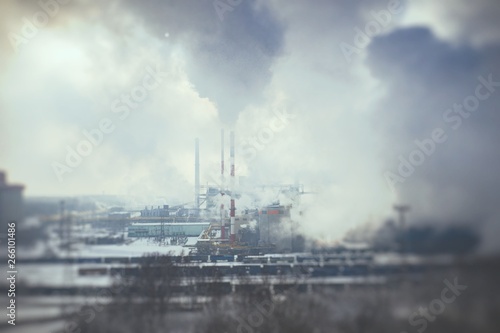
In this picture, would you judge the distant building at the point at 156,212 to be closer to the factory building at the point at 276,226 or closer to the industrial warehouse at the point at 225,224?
Answer: the industrial warehouse at the point at 225,224

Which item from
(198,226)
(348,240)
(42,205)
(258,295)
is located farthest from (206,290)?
(198,226)

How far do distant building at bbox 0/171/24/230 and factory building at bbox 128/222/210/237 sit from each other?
1002cm

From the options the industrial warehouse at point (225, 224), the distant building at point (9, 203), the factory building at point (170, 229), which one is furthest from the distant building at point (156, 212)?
the distant building at point (9, 203)

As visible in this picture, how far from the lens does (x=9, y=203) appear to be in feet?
20.6

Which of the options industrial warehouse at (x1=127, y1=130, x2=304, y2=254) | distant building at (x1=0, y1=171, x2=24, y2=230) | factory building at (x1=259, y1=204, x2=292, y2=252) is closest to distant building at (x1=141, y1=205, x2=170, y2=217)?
industrial warehouse at (x1=127, y1=130, x2=304, y2=254)

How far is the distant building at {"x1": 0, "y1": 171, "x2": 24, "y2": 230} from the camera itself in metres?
6.15

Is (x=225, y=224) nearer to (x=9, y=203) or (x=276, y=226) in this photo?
(x=276, y=226)

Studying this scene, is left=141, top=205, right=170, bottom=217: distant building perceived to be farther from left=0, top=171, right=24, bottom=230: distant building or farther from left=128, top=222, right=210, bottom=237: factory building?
left=0, top=171, right=24, bottom=230: distant building

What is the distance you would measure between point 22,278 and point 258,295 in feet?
14.6

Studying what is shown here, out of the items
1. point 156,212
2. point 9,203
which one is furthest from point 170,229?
point 9,203

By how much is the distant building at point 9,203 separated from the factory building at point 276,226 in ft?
26.7

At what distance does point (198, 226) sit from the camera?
1925cm

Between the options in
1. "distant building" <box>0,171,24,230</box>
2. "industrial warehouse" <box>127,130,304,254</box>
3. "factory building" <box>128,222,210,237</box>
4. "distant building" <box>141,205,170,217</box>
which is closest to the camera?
"distant building" <box>0,171,24,230</box>

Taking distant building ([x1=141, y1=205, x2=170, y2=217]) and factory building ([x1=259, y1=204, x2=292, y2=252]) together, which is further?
distant building ([x1=141, y1=205, x2=170, y2=217])
